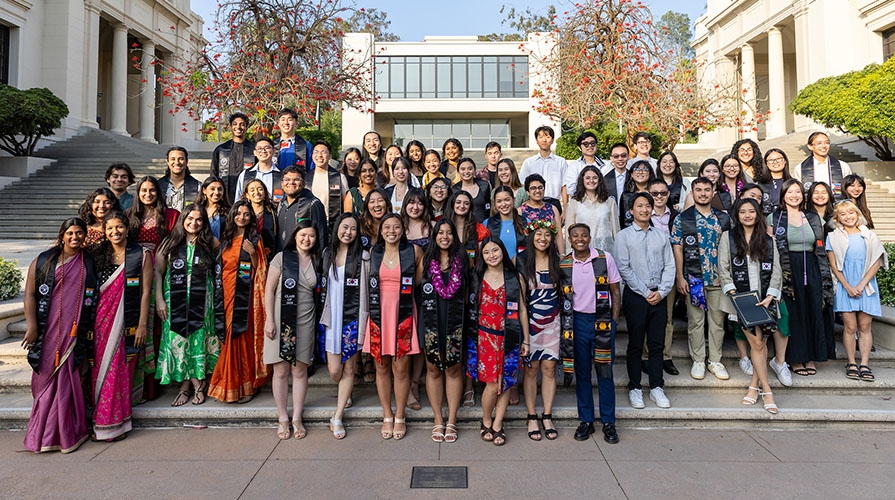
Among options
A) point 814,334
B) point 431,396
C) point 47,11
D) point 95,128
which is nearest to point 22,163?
point 95,128

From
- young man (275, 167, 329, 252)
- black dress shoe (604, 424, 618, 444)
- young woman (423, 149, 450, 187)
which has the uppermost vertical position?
young woman (423, 149, 450, 187)

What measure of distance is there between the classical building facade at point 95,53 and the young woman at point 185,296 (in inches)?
397

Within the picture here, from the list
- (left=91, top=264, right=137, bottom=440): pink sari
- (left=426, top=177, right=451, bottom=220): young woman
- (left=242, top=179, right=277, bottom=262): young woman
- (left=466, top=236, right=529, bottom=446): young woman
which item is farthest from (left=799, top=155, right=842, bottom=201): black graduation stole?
(left=91, top=264, right=137, bottom=440): pink sari

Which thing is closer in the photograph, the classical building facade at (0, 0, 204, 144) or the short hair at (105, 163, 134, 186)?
the short hair at (105, 163, 134, 186)

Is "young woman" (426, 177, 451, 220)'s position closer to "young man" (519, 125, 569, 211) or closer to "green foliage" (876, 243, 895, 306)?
"young man" (519, 125, 569, 211)

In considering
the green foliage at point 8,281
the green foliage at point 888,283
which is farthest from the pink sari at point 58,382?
the green foliage at point 888,283

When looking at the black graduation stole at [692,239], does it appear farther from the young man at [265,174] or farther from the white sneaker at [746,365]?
the young man at [265,174]

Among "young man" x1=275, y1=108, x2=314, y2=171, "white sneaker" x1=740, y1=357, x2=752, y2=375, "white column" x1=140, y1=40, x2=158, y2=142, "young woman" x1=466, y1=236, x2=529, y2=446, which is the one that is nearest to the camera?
"young woman" x1=466, y1=236, x2=529, y2=446

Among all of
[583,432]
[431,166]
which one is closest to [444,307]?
[583,432]

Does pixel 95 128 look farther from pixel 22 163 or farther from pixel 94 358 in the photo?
pixel 94 358

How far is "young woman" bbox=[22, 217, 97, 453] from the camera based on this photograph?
380 centimetres

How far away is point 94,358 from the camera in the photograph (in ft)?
13.2

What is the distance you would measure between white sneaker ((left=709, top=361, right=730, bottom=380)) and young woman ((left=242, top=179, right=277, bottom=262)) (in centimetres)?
442

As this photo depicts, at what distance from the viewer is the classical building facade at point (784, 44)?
18906 millimetres
